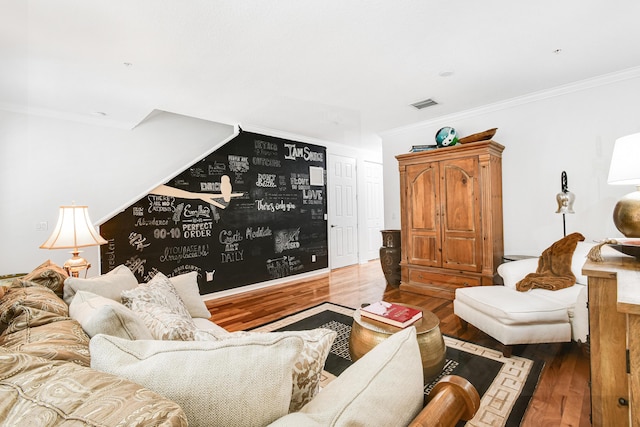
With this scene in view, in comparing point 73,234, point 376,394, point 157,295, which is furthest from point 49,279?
point 376,394

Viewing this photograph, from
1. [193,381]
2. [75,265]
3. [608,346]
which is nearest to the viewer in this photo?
[193,381]

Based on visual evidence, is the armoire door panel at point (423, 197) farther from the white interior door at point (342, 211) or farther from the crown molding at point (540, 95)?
the white interior door at point (342, 211)

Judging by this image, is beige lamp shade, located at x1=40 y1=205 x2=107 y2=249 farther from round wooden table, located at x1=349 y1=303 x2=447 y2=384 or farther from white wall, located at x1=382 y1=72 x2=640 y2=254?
white wall, located at x1=382 y1=72 x2=640 y2=254

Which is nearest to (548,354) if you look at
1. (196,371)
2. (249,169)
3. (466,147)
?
(466,147)

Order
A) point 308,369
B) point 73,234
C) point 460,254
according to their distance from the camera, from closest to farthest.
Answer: point 308,369 → point 73,234 → point 460,254

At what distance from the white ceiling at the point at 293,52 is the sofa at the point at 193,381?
208 centimetres

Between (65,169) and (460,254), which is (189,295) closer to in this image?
(65,169)

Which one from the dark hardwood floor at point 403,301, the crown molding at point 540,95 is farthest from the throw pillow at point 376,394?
the crown molding at point 540,95

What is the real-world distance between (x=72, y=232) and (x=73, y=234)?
0.02 metres

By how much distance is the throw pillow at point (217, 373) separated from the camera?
58 centimetres

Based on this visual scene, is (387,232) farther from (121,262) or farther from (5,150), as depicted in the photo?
(5,150)

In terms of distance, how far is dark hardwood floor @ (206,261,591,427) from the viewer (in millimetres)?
1787

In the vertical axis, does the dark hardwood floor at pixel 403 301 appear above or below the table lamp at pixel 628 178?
below

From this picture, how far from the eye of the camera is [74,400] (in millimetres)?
474
